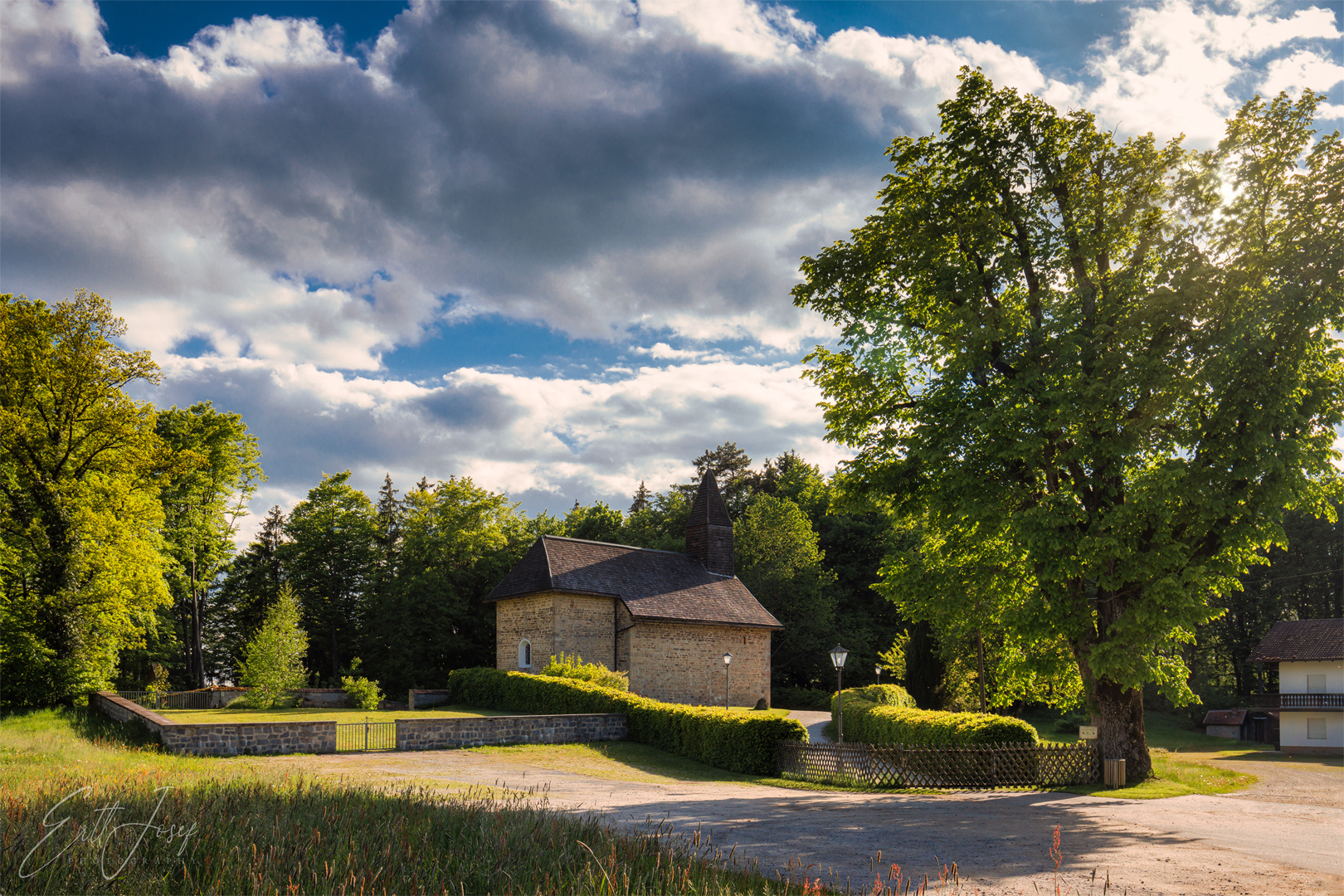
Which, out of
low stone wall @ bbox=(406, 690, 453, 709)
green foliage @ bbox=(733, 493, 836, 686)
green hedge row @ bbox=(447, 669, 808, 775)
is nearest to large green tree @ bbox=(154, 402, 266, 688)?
low stone wall @ bbox=(406, 690, 453, 709)

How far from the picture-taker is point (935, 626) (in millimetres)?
19781

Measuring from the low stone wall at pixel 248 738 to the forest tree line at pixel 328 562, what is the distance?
11.7 metres

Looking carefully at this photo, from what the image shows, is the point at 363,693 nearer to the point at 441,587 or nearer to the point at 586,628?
the point at 586,628

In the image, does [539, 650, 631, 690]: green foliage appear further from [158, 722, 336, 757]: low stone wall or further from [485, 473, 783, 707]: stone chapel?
[158, 722, 336, 757]: low stone wall

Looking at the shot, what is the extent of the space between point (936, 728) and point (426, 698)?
23773mm

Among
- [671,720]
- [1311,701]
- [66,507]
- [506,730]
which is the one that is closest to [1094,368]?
[671,720]

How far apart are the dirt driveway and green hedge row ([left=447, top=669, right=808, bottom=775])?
3402 millimetres

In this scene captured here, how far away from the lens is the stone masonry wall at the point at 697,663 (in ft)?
116

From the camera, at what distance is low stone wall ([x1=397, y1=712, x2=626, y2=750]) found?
21.2m

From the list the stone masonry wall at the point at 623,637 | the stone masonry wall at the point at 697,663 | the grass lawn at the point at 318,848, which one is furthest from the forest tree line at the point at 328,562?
the grass lawn at the point at 318,848

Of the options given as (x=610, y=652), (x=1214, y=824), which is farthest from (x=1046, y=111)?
(x=610, y=652)

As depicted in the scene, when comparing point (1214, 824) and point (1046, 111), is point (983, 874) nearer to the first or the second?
point (1214, 824)

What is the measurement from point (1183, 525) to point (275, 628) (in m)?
33.2

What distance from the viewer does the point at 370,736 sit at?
21.4m
